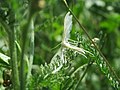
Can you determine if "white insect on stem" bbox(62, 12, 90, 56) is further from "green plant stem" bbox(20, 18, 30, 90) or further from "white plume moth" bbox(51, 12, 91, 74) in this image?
"green plant stem" bbox(20, 18, 30, 90)

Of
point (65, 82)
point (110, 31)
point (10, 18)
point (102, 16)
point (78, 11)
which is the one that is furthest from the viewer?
point (102, 16)

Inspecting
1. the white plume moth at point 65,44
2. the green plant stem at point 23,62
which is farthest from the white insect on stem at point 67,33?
the green plant stem at point 23,62

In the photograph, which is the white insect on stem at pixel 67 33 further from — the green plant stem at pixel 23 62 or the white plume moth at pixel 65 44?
the green plant stem at pixel 23 62

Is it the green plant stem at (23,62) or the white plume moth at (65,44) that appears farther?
the white plume moth at (65,44)

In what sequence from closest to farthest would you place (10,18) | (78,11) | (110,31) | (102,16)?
1. (10,18)
2. (78,11)
3. (110,31)
4. (102,16)

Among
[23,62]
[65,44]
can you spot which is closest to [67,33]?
[65,44]

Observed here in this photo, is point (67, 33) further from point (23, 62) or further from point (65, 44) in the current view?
point (23, 62)

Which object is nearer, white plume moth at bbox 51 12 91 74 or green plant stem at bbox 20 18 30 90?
green plant stem at bbox 20 18 30 90

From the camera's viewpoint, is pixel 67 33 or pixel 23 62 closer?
pixel 23 62

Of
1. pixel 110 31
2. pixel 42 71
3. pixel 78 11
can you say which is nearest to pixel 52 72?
pixel 42 71

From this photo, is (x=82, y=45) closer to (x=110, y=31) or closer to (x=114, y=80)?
(x=114, y=80)

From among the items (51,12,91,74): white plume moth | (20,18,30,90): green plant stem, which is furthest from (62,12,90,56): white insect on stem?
(20,18,30,90): green plant stem
